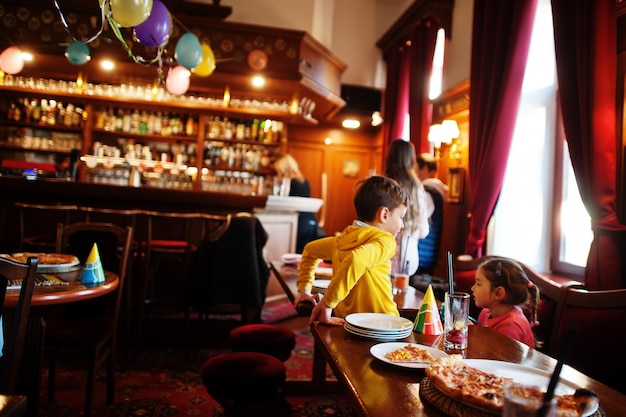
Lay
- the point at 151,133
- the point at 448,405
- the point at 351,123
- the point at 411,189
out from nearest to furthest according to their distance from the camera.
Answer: the point at 448,405, the point at 411,189, the point at 151,133, the point at 351,123

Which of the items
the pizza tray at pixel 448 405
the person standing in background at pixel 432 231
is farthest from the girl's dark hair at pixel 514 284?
the person standing in background at pixel 432 231

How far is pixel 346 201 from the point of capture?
345 inches

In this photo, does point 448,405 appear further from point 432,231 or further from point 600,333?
point 432,231

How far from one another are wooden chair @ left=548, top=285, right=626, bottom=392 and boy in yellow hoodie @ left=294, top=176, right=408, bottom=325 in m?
0.60

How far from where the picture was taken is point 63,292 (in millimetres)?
1905

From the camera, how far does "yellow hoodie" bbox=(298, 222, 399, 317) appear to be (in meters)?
1.43

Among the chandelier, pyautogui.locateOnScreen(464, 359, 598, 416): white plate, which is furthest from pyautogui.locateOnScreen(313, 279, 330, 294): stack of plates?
the chandelier

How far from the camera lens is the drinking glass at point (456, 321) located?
126 cm

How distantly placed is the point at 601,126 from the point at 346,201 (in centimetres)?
600

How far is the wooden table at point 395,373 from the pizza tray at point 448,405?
11 millimetres

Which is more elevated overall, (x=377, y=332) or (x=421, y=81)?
(x=421, y=81)

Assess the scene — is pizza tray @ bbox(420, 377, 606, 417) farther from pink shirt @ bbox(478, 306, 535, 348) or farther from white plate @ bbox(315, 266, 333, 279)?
white plate @ bbox(315, 266, 333, 279)

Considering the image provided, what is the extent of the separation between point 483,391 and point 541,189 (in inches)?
146

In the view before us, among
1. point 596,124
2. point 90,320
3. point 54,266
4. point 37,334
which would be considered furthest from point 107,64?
point 596,124
